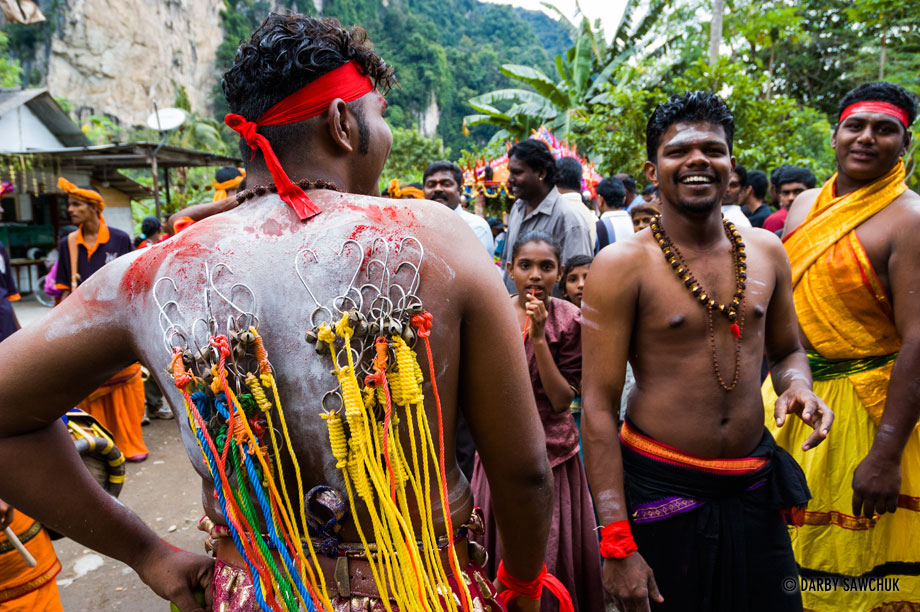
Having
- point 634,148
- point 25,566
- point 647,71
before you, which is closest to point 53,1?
point 647,71

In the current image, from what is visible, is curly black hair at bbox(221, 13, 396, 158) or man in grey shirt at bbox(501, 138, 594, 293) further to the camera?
man in grey shirt at bbox(501, 138, 594, 293)

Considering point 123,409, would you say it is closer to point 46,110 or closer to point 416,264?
point 416,264

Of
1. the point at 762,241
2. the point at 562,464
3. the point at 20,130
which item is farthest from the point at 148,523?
the point at 20,130

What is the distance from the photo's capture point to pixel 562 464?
300 cm

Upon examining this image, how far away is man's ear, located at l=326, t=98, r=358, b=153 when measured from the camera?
1.29 metres

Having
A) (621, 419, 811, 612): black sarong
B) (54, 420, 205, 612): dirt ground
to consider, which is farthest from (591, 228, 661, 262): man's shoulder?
(54, 420, 205, 612): dirt ground

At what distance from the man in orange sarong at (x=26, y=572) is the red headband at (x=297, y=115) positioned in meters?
1.88

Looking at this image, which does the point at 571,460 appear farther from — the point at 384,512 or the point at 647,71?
the point at 647,71

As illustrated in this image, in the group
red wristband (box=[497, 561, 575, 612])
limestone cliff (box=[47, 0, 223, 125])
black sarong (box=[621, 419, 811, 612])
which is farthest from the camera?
limestone cliff (box=[47, 0, 223, 125])

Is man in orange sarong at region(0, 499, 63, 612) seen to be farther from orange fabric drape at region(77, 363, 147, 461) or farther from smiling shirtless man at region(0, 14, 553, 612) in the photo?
orange fabric drape at region(77, 363, 147, 461)

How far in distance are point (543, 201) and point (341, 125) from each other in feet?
11.9

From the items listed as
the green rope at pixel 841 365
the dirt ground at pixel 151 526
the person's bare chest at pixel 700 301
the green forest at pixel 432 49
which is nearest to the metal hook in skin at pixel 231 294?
the person's bare chest at pixel 700 301

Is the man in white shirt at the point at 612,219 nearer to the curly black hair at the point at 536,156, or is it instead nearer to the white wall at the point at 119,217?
the curly black hair at the point at 536,156

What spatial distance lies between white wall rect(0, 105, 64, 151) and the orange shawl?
2050 cm
